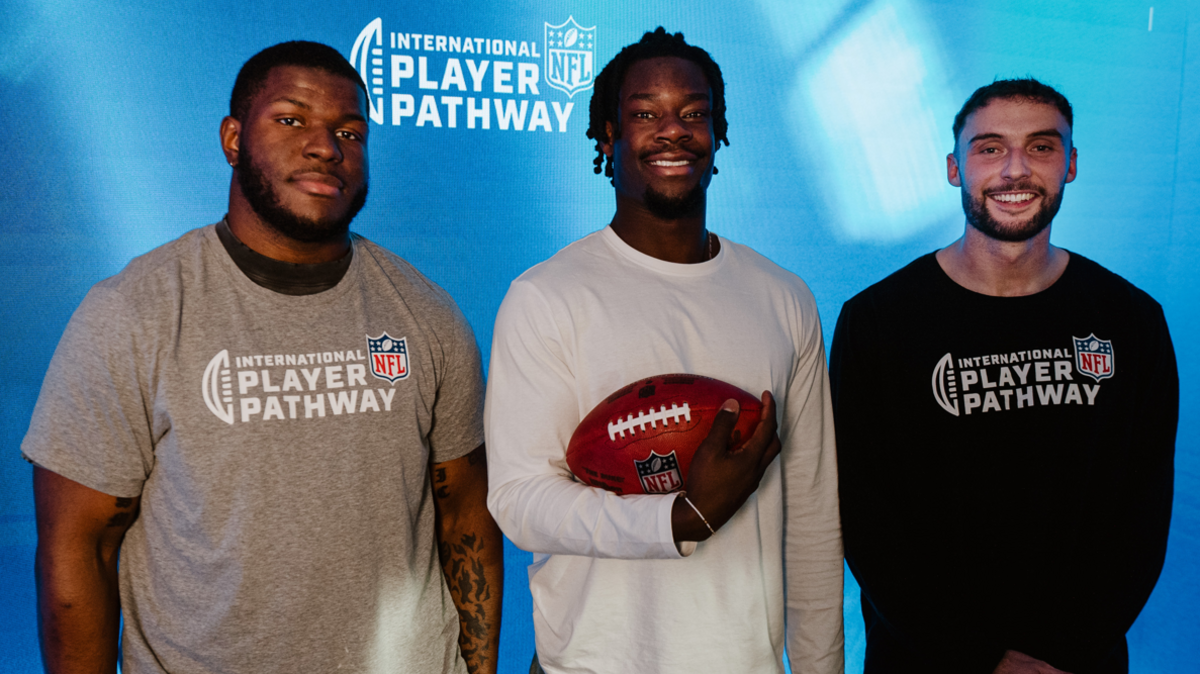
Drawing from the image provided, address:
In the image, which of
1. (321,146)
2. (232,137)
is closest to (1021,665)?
(321,146)

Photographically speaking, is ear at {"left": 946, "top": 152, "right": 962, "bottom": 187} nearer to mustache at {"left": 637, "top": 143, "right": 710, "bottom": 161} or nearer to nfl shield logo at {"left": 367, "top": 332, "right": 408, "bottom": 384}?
mustache at {"left": 637, "top": 143, "right": 710, "bottom": 161}

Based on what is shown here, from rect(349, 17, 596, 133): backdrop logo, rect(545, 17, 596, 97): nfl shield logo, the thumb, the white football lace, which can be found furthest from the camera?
rect(545, 17, 596, 97): nfl shield logo

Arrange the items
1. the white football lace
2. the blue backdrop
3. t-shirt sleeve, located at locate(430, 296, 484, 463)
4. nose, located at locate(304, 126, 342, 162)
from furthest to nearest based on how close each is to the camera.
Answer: the blue backdrop
t-shirt sleeve, located at locate(430, 296, 484, 463)
nose, located at locate(304, 126, 342, 162)
the white football lace

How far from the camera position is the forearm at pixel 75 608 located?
95 centimetres

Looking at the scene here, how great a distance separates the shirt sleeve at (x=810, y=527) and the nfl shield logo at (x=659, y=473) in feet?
0.83

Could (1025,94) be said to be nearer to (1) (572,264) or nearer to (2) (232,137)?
(1) (572,264)

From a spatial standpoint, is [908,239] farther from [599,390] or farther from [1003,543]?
[599,390]

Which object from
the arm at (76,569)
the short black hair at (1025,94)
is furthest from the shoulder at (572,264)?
the short black hair at (1025,94)

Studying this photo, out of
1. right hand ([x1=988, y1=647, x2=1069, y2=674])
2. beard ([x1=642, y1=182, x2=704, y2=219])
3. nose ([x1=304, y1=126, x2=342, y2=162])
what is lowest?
right hand ([x1=988, y1=647, x2=1069, y2=674])

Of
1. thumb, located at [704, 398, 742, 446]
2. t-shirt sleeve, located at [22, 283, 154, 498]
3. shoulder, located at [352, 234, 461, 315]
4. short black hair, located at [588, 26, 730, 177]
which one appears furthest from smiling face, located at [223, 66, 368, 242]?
thumb, located at [704, 398, 742, 446]

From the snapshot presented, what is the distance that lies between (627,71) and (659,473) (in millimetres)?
623

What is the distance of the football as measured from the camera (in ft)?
3.03

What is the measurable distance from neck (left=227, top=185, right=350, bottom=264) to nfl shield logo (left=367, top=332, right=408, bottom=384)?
0.52 ft

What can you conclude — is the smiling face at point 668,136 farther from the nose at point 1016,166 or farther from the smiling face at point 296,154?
the nose at point 1016,166
